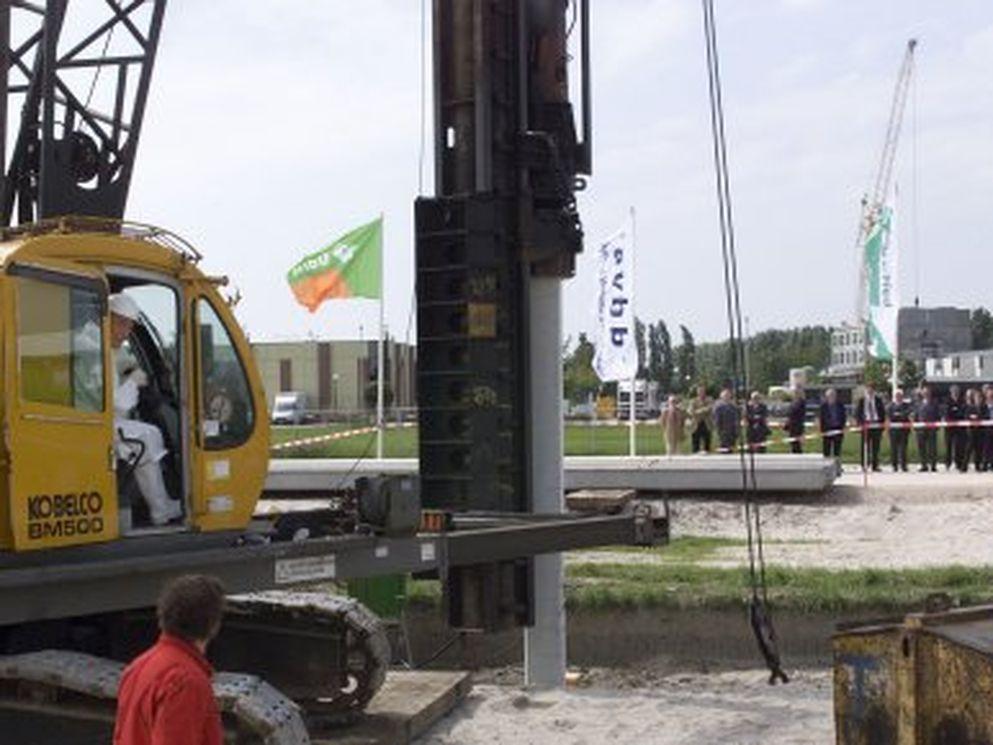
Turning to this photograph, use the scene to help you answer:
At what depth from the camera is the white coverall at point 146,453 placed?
8.03m

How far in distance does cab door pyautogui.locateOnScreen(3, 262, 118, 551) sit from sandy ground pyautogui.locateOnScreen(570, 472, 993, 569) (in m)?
10.7

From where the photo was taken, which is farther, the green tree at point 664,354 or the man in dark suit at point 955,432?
the green tree at point 664,354

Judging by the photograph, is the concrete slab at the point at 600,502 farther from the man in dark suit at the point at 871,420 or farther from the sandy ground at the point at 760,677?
the man in dark suit at the point at 871,420

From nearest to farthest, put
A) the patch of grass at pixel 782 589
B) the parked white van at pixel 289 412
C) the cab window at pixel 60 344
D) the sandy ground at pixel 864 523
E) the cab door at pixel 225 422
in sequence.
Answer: the cab window at pixel 60 344 → the cab door at pixel 225 422 → the patch of grass at pixel 782 589 → the sandy ground at pixel 864 523 → the parked white van at pixel 289 412

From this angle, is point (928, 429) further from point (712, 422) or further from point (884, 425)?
point (712, 422)

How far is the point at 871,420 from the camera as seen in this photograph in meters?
26.1

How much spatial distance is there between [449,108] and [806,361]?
134 metres

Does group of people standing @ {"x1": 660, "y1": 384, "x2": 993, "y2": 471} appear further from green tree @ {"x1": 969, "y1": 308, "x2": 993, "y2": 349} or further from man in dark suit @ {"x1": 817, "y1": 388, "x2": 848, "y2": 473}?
green tree @ {"x1": 969, "y1": 308, "x2": 993, "y2": 349}

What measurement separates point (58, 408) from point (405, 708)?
152 inches

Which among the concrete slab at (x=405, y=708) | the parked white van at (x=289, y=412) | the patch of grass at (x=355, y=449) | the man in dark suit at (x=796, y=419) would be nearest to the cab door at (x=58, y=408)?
the concrete slab at (x=405, y=708)

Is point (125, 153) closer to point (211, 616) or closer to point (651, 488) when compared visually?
point (211, 616)

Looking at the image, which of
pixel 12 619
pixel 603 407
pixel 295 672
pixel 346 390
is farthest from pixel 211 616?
pixel 346 390

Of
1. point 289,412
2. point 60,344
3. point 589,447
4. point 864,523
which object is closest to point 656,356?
point 289,412

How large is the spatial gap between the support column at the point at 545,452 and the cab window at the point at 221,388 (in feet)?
14.1
